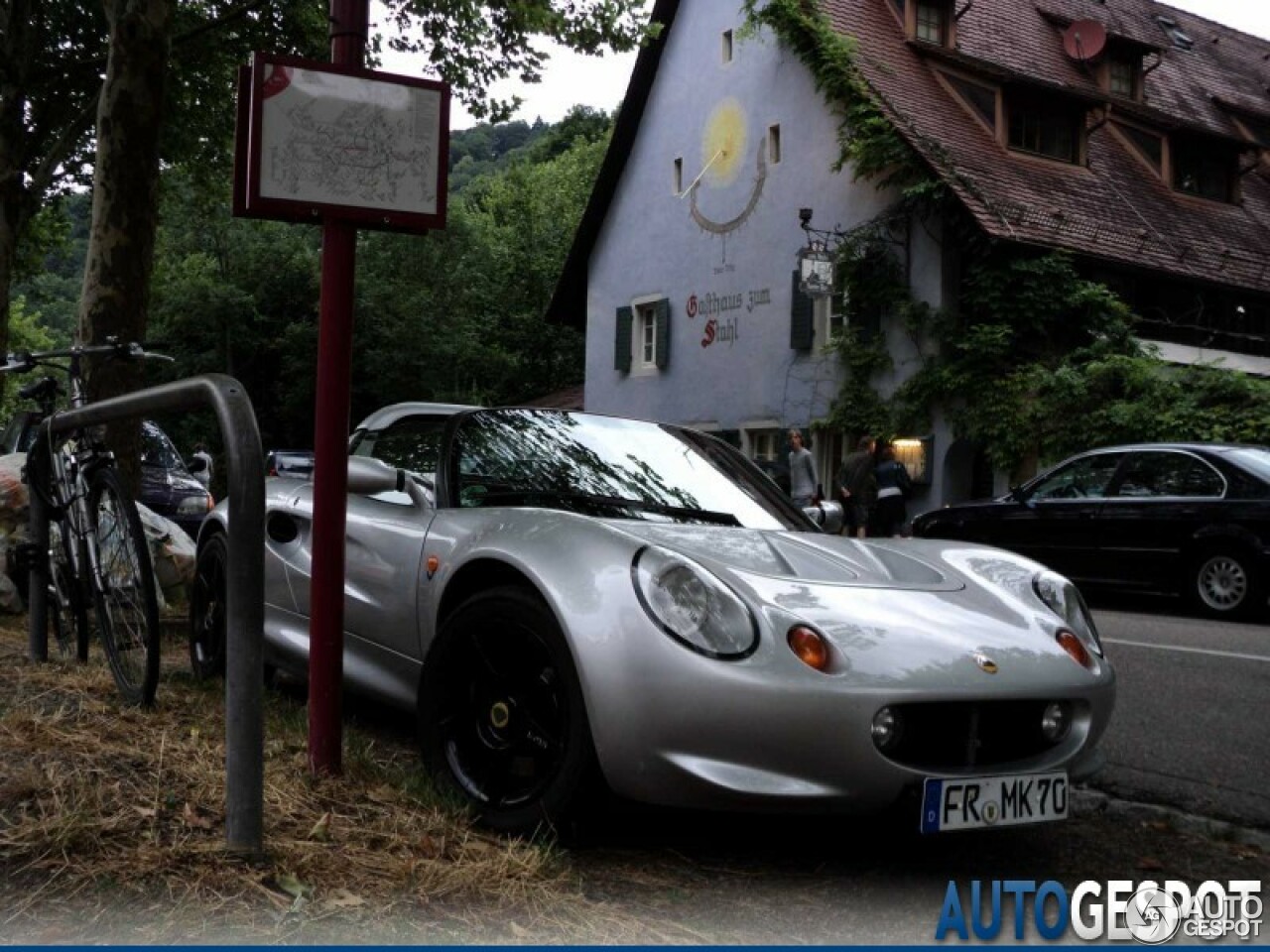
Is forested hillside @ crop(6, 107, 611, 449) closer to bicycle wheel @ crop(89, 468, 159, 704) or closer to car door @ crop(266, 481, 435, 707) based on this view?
bicycle wheel @ crop(89, 468, 159, 704)

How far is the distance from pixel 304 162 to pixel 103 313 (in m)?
6.22

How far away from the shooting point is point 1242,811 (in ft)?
14.3

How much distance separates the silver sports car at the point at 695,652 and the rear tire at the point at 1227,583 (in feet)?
24.4

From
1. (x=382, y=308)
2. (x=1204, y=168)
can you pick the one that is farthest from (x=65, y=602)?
(x=382, y=308)

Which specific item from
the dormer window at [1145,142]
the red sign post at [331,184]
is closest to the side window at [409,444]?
the red sign post at [331,184]

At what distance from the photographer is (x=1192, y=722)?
19.2 feet

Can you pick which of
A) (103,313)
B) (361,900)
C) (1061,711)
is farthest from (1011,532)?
(361,900)

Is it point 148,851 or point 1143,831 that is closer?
point 148,851

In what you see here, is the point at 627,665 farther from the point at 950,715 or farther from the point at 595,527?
the point at 950,715

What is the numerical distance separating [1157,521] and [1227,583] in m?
0.86

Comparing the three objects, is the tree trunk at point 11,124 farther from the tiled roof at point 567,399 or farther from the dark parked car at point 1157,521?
the tiled roof at point 567,399

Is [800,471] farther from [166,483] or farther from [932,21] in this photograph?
[932,21]

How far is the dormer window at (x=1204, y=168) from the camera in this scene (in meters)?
25.5

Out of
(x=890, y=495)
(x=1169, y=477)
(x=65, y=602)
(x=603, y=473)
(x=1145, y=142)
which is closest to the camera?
(x=603, y=473)
